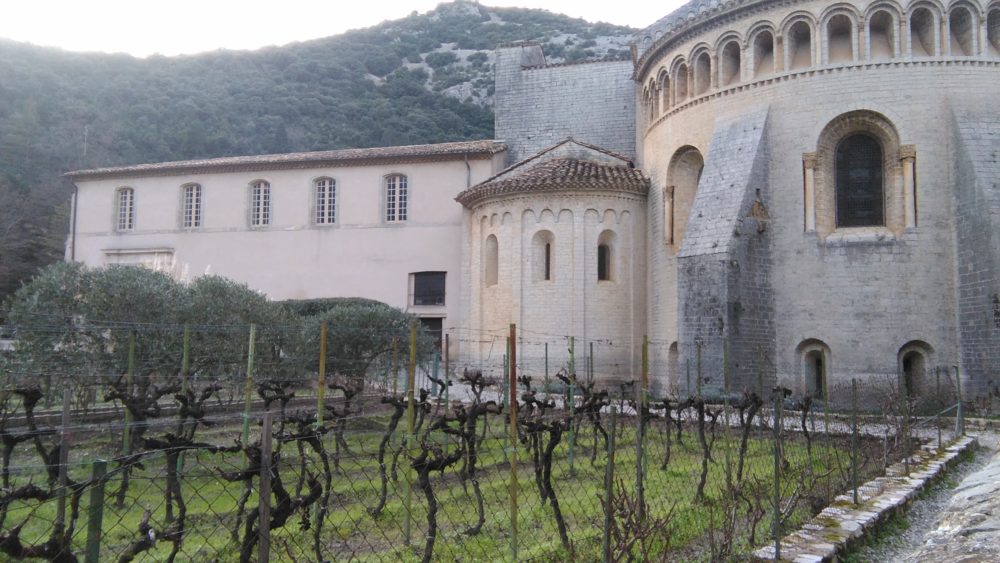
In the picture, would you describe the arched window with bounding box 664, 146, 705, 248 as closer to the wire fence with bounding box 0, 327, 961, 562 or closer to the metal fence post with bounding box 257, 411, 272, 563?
the wire fence with bounding box 0, 327, 961, 562

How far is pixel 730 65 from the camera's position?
66.5ft

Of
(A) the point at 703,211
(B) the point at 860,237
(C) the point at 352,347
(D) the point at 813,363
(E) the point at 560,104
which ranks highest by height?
(E) the point at 560,104

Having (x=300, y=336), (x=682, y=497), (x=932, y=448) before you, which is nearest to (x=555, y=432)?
(x=682, y=497)

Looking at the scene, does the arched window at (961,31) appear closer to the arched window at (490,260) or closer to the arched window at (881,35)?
the arched window at (881,35)

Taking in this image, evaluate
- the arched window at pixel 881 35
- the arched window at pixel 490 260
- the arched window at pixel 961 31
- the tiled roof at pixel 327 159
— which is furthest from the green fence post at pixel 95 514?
the tiled roof at pixel 327 159

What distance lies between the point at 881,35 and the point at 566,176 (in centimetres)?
921

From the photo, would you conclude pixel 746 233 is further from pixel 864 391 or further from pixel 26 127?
pixel 26 127

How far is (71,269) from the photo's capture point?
16.5 m

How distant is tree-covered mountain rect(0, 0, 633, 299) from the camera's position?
5062cm

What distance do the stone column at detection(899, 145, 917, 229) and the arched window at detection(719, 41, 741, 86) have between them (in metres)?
4.66

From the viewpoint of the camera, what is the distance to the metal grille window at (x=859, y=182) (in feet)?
61.3

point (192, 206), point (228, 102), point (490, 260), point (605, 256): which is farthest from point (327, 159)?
point (228, 102)

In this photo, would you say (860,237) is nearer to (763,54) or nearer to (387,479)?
(763,54)

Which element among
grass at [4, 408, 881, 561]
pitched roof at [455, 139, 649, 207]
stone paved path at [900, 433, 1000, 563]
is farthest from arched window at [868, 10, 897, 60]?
stone paved path at [900, 433, 1000, 563]
